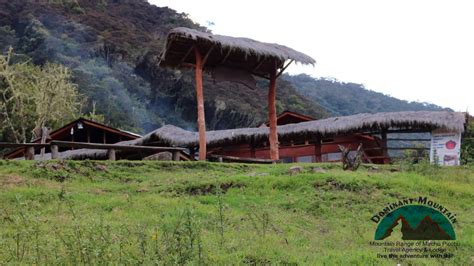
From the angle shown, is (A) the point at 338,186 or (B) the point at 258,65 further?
(B) the point at 258,65

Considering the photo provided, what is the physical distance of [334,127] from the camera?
18.0 m

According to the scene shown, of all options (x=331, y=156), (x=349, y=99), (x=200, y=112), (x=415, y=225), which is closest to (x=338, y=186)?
(x=415, y=225)

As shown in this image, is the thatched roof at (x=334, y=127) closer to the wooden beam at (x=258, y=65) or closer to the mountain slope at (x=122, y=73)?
the wooden beam at (x=258, y=65)

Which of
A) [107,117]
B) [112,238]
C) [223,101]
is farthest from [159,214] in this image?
[223,101]

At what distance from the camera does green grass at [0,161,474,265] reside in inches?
180

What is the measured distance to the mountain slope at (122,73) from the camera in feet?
127

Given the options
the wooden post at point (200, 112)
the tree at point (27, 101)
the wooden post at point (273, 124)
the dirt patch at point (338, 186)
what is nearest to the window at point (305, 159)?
the wooden post at point (273, 124)

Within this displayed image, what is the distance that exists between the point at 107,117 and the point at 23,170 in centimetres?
2738

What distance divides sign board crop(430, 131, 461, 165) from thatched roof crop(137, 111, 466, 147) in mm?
370

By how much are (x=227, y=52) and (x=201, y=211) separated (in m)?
8.68

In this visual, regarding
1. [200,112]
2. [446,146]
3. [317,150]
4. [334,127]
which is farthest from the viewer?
[317,150]

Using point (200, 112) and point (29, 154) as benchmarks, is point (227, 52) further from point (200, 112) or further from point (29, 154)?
point (29, 154)

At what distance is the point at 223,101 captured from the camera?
132ft

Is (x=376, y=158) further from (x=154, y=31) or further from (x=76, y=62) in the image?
(x=154, y=31)
